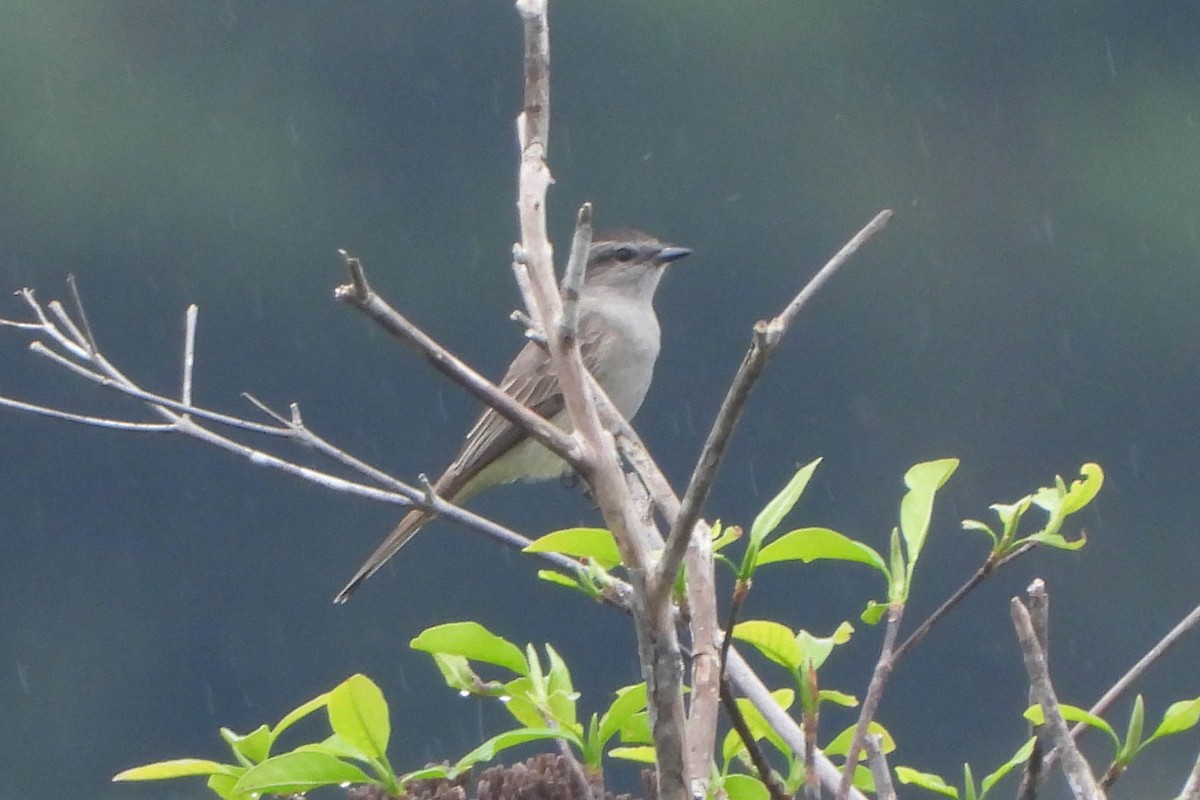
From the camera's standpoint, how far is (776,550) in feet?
3.03

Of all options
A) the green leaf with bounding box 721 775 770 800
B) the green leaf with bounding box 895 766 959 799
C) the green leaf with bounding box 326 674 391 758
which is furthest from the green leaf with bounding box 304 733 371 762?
the green leaf with bounding box 895 766 959 799

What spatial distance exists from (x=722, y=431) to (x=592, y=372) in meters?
3.01

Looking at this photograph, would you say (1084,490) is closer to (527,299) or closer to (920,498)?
(920,498)

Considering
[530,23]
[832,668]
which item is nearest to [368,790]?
[530,23]

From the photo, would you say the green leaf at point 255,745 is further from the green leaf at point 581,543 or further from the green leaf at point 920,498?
the green leaf at point 920,498

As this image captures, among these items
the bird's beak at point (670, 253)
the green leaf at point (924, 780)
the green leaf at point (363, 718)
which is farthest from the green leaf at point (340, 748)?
the bird's beak at point (670, 253)

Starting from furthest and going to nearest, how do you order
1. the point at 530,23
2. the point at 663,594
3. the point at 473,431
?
the point at 473,431, the point at 530,23, the point at 663,594

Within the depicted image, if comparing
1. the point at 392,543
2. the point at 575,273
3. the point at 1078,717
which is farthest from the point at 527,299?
the point at 392,543

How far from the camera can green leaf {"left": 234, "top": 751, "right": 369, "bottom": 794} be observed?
890 millimetres

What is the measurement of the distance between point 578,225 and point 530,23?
288mm

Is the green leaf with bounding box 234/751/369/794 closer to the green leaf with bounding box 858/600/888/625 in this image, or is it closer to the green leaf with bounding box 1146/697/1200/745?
the green leaf with bounding box 858/600/888/625

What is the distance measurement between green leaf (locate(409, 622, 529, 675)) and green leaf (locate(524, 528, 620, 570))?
0.21 ft

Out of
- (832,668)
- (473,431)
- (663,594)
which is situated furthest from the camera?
(832,668)

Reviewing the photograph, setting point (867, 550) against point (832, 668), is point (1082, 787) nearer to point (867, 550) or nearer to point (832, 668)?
point (867, 550)
